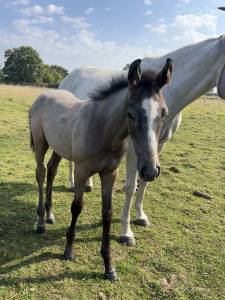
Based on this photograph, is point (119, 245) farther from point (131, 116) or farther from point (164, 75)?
point (164, 75)

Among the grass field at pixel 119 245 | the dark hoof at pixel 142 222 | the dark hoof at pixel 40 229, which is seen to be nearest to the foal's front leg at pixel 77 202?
the grass field at pixel 119 245

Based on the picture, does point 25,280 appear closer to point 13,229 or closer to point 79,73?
point 13,229

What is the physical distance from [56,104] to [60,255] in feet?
5.84

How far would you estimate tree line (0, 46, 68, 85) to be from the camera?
61.1 m

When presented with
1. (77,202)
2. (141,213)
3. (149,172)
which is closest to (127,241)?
(141,213)

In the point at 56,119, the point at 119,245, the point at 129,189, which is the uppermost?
the point at 56,119

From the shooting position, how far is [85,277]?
354 centimetres

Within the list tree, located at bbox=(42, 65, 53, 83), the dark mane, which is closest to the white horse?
the dark mane

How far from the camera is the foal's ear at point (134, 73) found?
8.84 feet

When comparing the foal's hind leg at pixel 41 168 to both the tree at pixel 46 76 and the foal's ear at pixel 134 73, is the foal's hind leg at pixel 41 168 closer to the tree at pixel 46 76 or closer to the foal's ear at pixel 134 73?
the foal's ear at pixel 134 73

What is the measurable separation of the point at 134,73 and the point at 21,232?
2634mm

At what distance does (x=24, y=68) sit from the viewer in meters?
62.0

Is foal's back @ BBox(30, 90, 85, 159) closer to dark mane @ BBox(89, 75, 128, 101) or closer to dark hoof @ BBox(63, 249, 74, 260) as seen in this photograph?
dark mane @ BBox(89, 75, 128, 101)

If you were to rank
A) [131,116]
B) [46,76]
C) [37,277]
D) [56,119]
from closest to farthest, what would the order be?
[131,116]
[37,277]
[56,119]
[46,76]
